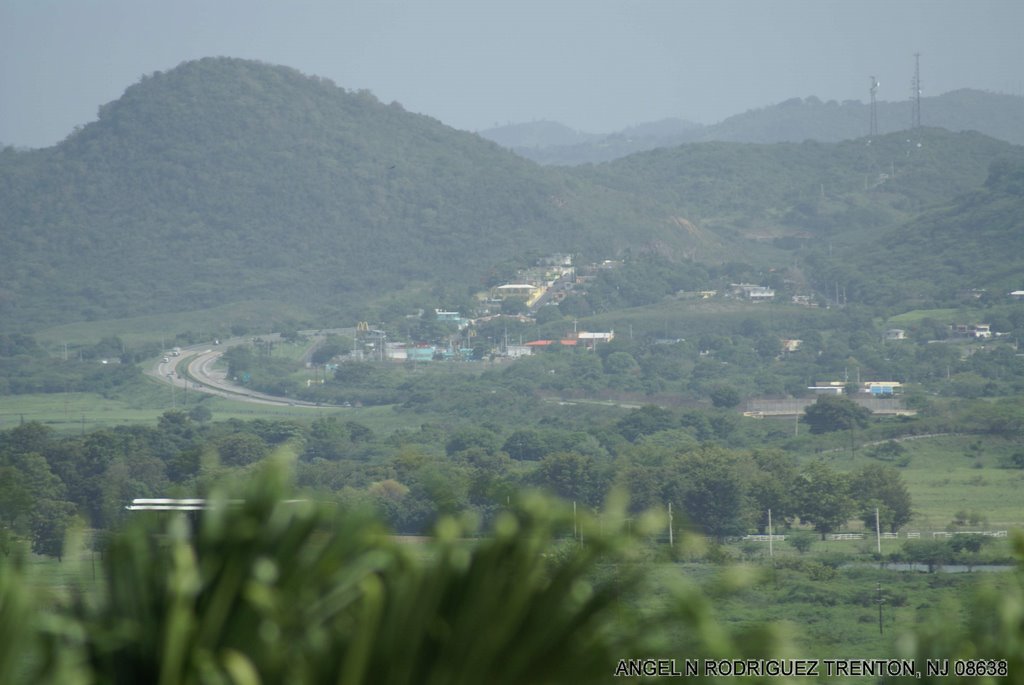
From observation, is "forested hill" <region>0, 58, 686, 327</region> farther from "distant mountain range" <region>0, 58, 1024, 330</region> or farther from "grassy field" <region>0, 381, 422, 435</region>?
"grassy field" <region>0, 381, 422, 435</region>

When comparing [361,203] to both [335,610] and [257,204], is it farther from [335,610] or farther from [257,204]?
[335,610]

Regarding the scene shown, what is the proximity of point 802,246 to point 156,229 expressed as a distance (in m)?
43.3

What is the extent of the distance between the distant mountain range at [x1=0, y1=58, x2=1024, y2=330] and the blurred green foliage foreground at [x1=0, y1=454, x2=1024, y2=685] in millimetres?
80224

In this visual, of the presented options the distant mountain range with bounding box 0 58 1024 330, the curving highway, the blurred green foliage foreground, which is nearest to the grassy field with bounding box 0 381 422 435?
the curving highway

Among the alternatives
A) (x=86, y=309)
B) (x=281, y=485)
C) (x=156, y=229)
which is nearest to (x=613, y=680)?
(x=281, y=485)

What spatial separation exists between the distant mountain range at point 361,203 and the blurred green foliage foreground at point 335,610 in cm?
8022

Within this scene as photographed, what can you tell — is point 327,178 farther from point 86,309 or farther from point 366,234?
point 86,309

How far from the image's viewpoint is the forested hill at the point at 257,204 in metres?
90.2

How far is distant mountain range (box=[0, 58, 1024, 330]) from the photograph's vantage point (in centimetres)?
8956

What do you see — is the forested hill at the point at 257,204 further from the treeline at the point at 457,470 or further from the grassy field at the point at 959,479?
the grassy field at the point at 959,479

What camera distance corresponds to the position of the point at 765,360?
2790 inches

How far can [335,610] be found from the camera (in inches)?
100

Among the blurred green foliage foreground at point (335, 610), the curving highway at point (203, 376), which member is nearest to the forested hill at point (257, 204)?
the curving highway at point (203, 376)

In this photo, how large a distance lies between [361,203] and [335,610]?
340ft
